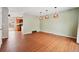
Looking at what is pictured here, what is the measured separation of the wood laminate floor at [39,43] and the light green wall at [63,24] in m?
0.16

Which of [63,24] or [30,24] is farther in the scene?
[30,24]

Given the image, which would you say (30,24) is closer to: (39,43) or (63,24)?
(39,43)

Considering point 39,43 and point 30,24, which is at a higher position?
point 30,24

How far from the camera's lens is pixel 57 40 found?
2.32 m

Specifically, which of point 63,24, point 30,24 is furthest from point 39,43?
point 63,24

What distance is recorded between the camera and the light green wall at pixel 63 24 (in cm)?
220

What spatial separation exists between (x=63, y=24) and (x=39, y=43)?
0.91 metres

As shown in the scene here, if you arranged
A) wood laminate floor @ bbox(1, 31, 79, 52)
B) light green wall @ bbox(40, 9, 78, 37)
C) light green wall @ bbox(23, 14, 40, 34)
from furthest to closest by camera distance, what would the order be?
light green wall @ bbox(23, 14, 40, 34)
light green wall @ bbox(40, 9, 78, 37)
wood laminate floor @ bbox(1, 31, 79, 52)

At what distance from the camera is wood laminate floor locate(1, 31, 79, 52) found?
6.89ft

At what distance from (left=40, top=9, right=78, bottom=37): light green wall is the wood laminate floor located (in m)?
0.16

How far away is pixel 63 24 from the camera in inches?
91.6

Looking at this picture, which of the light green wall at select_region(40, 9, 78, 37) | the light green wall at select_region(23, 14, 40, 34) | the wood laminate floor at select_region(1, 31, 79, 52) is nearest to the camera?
the wood laminate floor at select_region(1, 31, 79, 52)
